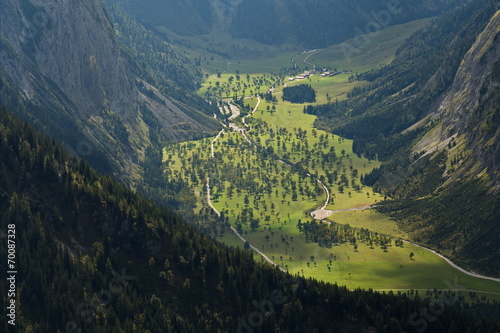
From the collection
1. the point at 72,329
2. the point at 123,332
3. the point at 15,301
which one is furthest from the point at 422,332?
the point at 15,301

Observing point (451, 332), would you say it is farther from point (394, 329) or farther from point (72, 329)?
point (72, 329)

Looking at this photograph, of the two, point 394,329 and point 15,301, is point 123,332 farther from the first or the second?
point 394,329

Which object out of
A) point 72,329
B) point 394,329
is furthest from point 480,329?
point 72,329

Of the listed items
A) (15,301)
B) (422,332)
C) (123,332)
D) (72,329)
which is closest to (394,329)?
(422,332)

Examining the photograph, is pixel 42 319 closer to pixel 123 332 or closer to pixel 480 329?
pixel 123 332

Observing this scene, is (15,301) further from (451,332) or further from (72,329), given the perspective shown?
A: (451,332)

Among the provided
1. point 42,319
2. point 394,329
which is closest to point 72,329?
point 42,319
